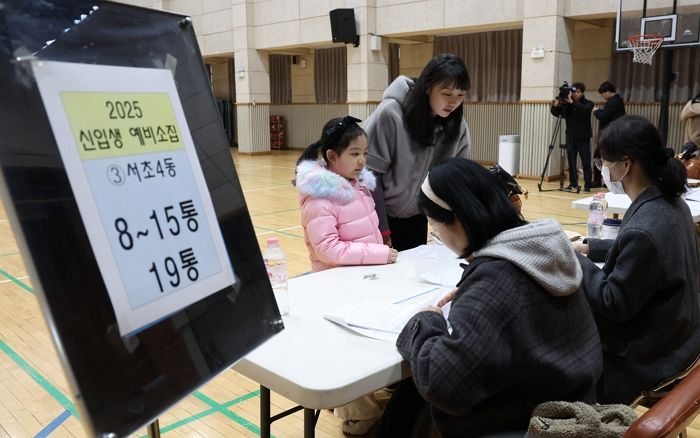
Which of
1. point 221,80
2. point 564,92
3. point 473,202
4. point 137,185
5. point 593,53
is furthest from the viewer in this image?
point 221,80

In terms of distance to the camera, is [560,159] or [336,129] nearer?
[336,129]

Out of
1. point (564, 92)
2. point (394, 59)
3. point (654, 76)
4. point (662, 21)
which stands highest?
point (662, 21)

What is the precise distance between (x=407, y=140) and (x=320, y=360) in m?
1.59

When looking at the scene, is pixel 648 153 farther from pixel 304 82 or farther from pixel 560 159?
pixel 304 82

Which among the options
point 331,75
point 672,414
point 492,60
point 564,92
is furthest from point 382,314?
point 331,75

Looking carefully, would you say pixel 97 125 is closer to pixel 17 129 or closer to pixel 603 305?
pixel 17 129

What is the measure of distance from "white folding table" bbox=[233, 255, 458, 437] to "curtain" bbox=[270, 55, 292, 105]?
15.3 m

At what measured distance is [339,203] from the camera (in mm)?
2404

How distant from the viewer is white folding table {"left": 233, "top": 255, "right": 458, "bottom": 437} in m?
1.33

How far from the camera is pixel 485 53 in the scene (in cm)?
1224

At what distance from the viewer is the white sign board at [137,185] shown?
0.83 meters

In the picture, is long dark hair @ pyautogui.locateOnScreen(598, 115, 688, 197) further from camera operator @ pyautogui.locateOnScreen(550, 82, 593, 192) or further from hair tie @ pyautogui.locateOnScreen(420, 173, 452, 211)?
camera operator @ pyautogui.locateOnScreen(550, 82, 593, 192)

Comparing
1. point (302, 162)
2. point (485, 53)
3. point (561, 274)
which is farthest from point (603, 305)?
point (485, 53)

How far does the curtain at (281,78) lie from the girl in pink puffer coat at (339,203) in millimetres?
14532
